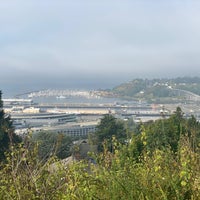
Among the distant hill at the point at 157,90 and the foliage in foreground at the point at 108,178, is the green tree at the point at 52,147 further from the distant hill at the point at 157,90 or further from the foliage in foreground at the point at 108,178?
the distant hill at the point at 157,90

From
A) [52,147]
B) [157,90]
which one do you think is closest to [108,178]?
[52,147]

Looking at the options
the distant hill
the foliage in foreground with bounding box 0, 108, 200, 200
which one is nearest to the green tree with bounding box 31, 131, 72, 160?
the foliage in foreground with bounding box 0, 108, 200, 200

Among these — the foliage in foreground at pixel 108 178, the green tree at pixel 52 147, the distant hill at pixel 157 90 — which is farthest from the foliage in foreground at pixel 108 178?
the distant hill at pixel 157 90

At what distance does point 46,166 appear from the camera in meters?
3.41

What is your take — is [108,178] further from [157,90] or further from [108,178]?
[157,90]

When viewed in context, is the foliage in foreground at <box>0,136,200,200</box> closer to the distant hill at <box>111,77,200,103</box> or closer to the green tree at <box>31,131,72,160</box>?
the green tree at <box>31,131,72,160</box>

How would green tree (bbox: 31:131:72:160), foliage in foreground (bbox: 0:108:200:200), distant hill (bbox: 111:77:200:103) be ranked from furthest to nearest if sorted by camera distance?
distant hill (bbox: 111:77:200:103) → green tree (bbox: 31:131:72:160) → foliage in foreground (bbox: 0:108:200:200)

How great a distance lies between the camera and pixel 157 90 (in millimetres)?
99688

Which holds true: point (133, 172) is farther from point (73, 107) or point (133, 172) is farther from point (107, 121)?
point (73, 107)

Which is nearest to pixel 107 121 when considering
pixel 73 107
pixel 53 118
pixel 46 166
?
pixel 46 166

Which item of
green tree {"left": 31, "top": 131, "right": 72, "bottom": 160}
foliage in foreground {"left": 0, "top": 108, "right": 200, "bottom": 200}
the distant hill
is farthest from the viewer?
the distant hill

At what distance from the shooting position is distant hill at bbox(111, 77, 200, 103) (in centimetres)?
8844

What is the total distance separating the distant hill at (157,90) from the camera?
88.4 metres

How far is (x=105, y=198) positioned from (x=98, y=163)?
0.71 meters
